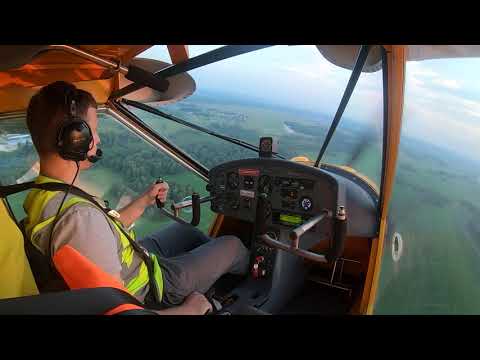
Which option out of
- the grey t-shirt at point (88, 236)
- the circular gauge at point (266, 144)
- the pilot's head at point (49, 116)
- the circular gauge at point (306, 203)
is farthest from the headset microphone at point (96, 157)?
the circular gauge at point (306, 203)

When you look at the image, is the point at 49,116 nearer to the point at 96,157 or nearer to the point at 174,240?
the point at 96,157

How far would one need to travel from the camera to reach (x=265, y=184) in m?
1.83

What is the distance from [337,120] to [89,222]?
44.9 inches

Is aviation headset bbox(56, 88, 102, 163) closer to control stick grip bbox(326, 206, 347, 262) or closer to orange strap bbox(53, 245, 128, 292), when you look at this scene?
orange strap bbox(53, 245, 128, 292)

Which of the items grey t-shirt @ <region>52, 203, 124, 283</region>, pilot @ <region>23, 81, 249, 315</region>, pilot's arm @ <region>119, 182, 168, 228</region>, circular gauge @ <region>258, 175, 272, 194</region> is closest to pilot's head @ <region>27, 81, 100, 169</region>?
pilot @ <region>23, 81, 249, 315</region>

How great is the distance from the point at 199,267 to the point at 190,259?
0.17 ft

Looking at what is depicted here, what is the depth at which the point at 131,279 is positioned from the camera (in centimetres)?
123

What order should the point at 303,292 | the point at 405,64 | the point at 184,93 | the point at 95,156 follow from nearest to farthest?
the point at 95,156 < the point at 405,64 < the point at 303,292 < the point at 184,93

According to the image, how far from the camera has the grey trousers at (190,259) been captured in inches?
54.8

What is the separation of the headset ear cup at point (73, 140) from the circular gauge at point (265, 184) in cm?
94

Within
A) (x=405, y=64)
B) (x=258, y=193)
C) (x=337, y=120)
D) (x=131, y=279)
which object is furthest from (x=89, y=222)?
(x=405, y=64)

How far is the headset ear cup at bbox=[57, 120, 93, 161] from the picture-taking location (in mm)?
1058

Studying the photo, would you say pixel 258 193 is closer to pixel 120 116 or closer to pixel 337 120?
pixel 337 120

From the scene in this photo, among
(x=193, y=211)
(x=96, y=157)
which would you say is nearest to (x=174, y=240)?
(x=193, y=211)
